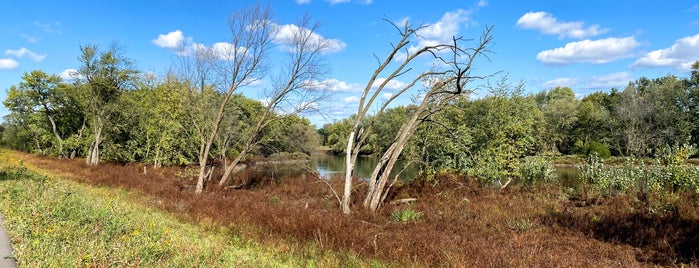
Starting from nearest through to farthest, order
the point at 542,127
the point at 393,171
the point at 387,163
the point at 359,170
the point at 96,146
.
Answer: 1. the point at 387,163
2. the point at 542,127
3. the point at 96,146
4. the point at 393,171
5. the point at 359,170

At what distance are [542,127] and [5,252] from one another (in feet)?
95.4

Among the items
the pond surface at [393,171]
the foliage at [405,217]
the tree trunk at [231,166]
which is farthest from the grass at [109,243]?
the tree trunk at [231,166]

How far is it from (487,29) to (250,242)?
9.28m

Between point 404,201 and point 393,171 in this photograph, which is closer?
point 404,201

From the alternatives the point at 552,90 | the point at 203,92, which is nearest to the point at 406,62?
the point at 203,92

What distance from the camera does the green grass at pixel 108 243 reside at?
5457 mm

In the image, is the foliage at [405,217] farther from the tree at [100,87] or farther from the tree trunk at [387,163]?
the tree at [100,87]

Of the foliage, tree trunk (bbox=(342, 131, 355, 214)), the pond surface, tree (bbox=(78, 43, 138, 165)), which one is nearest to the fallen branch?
tree trunk (bbox=(342, 131, 355, 214))

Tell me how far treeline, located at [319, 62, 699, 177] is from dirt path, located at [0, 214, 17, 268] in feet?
34.0

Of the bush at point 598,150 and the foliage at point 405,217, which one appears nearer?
the foliage at point 405,217

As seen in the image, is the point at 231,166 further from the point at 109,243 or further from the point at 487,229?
the point at 109,243

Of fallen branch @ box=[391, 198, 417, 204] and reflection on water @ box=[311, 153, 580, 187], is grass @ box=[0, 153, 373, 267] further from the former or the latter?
reflection on water @ box=[311, 153, 580, 187]

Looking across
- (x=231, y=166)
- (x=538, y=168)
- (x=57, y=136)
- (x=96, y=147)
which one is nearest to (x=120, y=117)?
(x=96, y=147)

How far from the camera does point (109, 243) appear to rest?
6.26 m
